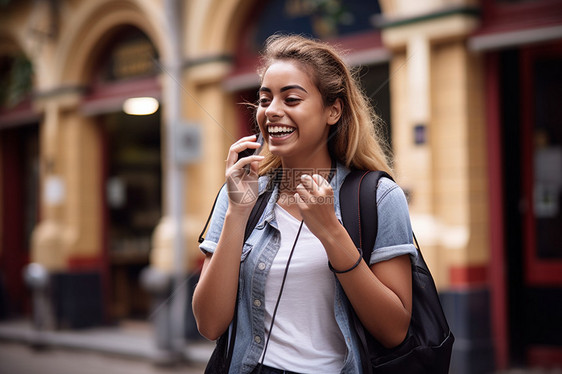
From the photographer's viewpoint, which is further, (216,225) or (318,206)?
(216,225)

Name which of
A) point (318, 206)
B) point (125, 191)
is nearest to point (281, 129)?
point (318, 206)

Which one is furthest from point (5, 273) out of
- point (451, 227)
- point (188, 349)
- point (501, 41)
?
point (501, 41)

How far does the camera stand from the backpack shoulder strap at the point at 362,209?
196cm

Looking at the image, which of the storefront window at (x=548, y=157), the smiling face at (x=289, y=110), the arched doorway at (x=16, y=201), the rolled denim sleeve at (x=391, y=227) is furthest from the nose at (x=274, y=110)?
the arched doorway at (x=16, y=201)

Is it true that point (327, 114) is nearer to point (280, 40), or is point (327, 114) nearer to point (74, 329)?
point (280, 40)

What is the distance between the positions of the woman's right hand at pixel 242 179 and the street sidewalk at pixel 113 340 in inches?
238

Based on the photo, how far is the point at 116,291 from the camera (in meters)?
10.9

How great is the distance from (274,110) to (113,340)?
8.17 m

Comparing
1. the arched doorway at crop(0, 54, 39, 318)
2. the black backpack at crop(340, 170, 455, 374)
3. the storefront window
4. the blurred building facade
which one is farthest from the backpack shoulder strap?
the arched doorway at crop(0, 54, 39, 318)

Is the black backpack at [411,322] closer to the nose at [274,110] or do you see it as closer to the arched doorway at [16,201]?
the nose at [274,110]

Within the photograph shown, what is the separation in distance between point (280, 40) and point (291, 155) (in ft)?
1.26

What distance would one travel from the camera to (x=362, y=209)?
6.56 feet

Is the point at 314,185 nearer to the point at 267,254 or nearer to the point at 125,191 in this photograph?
the point at 267,254

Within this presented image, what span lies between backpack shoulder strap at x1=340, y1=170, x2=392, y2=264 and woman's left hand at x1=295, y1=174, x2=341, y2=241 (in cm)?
13
